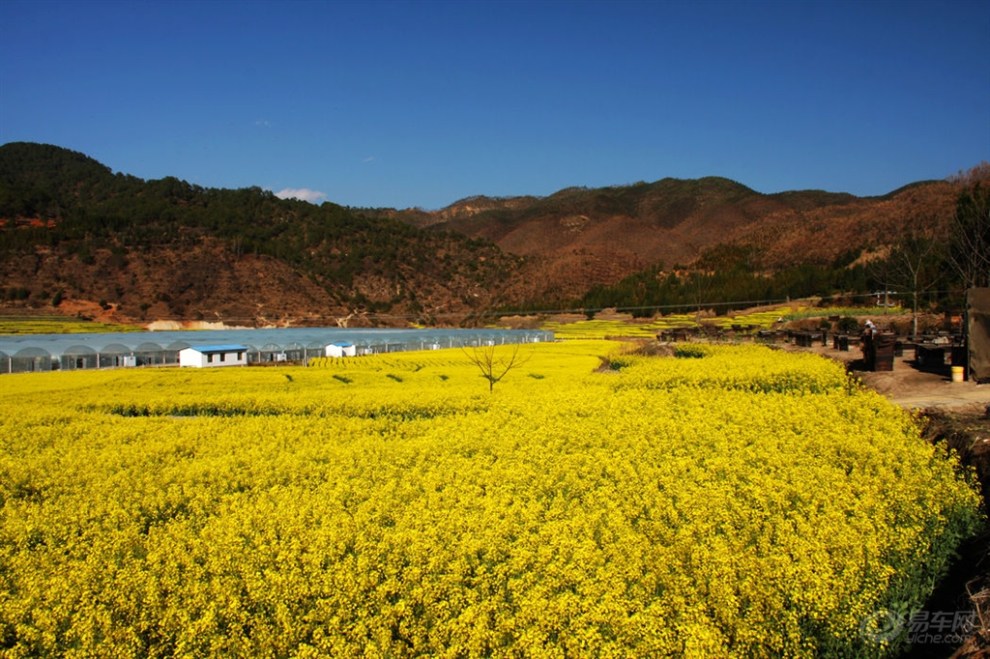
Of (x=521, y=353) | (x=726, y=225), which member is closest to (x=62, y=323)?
(x=521, y=353)

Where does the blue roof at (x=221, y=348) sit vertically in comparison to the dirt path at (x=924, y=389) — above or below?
below

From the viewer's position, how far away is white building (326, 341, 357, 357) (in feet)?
141

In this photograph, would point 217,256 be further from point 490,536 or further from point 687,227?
point 687,227

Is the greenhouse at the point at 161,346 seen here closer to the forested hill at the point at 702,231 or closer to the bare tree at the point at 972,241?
the bare tree at the point at 972,241

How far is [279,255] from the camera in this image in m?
89.6

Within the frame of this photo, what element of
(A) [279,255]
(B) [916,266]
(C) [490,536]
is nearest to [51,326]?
(A) [279,255]

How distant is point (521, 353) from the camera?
127 ft

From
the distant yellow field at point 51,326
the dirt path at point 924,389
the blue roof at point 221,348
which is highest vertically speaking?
the distant yellow field at point 51,326

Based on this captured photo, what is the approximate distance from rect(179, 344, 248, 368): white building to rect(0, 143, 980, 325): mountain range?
36.5 meters

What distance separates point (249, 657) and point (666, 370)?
1854 centimetres

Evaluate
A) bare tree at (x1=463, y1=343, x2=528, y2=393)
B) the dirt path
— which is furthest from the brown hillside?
the dirt path

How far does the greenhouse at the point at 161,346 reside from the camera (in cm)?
Result: 3412

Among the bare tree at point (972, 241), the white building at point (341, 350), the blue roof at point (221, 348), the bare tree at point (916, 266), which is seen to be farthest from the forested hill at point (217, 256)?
the bare tree at point (972, 241)

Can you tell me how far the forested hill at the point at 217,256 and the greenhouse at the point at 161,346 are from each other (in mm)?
24955
